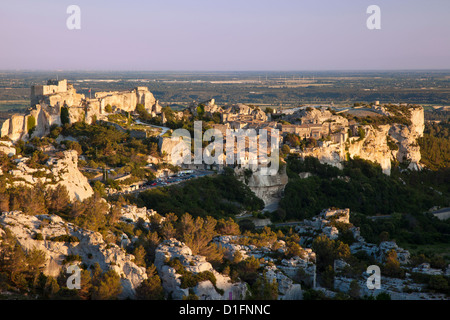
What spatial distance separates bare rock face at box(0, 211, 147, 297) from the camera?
1678 cm

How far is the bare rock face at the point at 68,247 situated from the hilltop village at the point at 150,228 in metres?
0.04

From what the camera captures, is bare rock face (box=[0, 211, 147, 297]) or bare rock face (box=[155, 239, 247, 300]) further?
bare rock face (box=[0, 211, 147, 297])

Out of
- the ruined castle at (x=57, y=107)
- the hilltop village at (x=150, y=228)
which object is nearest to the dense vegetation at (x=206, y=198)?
the hilltop village at (x=150, y=228)

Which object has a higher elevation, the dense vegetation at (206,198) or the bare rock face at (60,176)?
the bare rock face at (60,176)

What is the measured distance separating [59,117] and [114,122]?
432cm

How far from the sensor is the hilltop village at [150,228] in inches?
663

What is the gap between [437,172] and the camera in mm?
49531

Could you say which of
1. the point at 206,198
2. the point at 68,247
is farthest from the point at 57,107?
the point at 68,247

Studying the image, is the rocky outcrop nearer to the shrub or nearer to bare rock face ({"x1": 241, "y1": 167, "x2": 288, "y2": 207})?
bare rock face ({"x1": 241, "y1": 167, "x2": 288, "y2": 207})

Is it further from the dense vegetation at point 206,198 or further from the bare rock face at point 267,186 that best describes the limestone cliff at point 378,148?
the dense vegetation at point 206,198

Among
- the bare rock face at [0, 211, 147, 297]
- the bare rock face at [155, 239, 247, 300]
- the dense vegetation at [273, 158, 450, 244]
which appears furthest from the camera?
the dense vegetation at [273, 158, 450, 244]

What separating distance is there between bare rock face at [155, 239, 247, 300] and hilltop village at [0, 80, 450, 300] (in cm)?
4

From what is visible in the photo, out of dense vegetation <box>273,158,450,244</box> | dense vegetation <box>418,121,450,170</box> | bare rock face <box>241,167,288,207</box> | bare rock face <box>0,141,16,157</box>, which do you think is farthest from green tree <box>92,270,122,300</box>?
dense vegetation <box>418,121,450,170</box>
